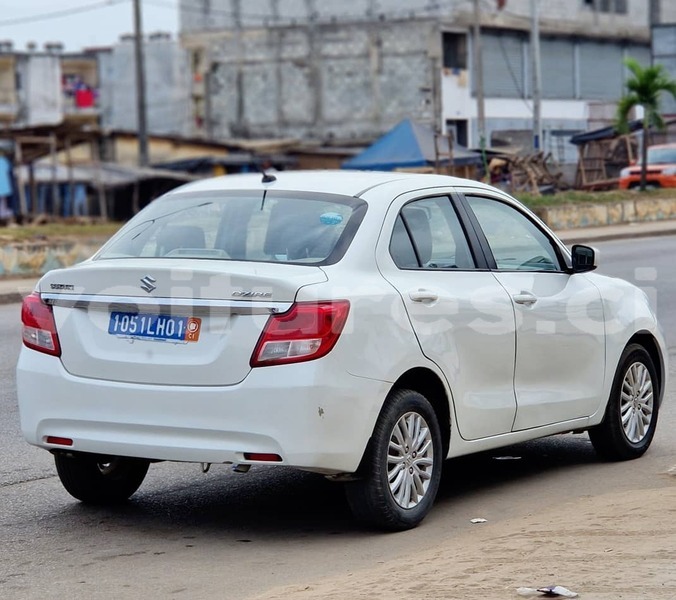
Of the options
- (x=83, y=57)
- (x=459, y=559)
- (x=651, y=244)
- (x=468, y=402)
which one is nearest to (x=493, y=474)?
(x=468, y=402)

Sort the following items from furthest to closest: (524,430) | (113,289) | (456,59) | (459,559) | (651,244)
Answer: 1. (456,59)
2. (651,244)
3. (524,430)
4. (113,289)
5. (459,559)

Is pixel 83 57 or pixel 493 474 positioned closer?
pixel 493 474

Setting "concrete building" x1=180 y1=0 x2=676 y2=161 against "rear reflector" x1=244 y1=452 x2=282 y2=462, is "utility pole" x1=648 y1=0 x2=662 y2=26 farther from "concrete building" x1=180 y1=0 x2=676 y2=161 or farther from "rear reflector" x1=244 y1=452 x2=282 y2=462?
"rear reflector" x1=244 y1=452 x2=282 y2=462

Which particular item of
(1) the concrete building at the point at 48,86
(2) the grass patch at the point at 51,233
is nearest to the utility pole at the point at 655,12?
(1) the concrete building at the point at 48,86

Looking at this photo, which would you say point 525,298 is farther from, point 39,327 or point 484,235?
point 39,327

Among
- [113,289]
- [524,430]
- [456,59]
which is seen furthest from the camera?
[456,59]

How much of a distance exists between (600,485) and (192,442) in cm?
250

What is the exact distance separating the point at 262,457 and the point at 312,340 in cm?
55

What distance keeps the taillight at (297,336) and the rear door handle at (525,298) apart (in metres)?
1.56

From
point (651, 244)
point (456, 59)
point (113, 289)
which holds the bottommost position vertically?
point (651, 244)

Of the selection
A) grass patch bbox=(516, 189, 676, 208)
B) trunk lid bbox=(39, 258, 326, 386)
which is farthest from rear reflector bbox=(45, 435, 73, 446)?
grass patch bbox=(516, 189, 676, 208)

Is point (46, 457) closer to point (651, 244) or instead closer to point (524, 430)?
point (524, 430)

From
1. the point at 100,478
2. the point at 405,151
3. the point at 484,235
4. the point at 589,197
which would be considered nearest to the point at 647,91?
the point at 589,197

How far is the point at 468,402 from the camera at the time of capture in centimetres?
667
